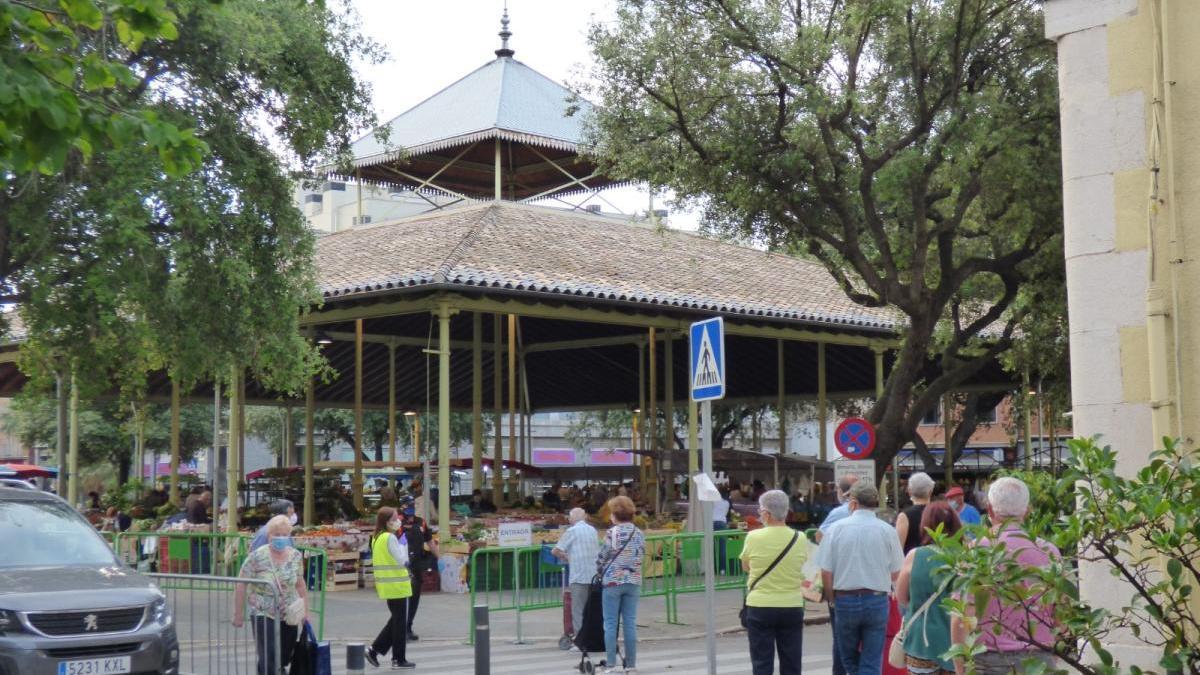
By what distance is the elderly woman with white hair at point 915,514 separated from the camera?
1070 centimetres

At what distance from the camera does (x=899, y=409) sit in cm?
2236

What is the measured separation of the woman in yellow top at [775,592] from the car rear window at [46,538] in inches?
217

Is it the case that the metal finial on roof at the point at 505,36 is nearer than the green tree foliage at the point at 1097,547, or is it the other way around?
the green tree foliage at the point at 1097,547

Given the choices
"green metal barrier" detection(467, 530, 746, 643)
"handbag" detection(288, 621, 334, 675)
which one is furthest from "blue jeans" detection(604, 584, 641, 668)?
"green metal barrier" detection(467, 530, 746, 643)

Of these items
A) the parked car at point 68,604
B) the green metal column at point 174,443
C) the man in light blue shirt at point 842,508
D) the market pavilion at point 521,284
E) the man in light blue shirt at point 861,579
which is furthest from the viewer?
the green metal column at point 174,443

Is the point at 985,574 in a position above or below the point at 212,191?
below

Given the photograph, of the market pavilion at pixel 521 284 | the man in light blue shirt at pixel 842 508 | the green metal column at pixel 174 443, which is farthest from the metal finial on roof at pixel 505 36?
the man in light blue shirt at pixel 842 508

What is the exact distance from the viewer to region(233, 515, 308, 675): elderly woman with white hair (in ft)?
35.5

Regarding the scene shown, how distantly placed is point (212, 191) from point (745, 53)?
784cm

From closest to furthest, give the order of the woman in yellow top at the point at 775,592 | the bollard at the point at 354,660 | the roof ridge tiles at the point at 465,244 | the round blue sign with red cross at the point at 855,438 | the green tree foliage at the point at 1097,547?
the green tree foliage at the point at 1097,547 < the bollard at the point at 354,660 < the woman in yellow top at the point at 775,592 < the round blue sign with red cross at the point at 855,438 < the roof ridge tiles at the point at 465,244

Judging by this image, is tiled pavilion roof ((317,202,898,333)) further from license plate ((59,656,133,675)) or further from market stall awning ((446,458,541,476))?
license plate ((59,656,133,675))

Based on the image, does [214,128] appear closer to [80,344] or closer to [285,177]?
[285,177]

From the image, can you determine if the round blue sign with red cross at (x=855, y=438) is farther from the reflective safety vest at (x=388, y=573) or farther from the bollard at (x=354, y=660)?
the bollard at (x=354, y=660)

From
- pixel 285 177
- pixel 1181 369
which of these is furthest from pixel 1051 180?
pixel 1181 369
